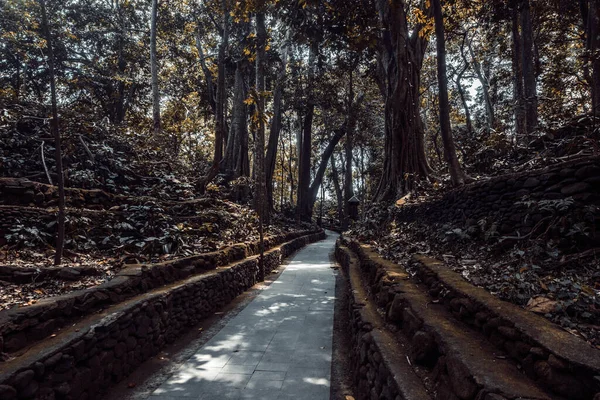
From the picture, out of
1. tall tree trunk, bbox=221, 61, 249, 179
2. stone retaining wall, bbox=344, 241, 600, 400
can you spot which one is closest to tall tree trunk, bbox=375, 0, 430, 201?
tall tree trunk, bbox=221, 61, 249, 179

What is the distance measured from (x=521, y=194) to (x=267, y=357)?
3.65m

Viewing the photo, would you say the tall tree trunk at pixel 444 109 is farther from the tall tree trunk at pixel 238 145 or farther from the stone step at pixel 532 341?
the tall tree trunk at pixel 238 145

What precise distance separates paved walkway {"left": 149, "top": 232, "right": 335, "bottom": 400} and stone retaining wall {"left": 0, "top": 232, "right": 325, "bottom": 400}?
56 centimetres

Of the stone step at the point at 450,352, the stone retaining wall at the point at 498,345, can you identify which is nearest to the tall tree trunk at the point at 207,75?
the stone step at the point at 450,352

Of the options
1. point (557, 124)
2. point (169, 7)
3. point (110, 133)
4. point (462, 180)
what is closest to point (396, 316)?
point (462, 180)

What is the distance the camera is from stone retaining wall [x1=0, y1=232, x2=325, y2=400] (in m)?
2.74

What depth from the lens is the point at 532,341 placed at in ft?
6.33

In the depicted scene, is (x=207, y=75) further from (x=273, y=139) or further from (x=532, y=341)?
(x=532, y=341)

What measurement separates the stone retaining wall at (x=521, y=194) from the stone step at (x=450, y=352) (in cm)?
148

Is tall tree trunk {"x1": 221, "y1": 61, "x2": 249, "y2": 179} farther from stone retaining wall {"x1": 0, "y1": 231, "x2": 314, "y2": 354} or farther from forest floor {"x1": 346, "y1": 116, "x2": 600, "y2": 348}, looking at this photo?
forest floor {"x1": 346, "y1": 116, "x2": 600, "y2": 348}

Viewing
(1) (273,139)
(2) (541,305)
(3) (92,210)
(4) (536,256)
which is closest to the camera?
(2) (541,305)

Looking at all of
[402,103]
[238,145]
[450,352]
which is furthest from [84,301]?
[238,145]

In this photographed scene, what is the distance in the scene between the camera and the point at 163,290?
5.04 meters

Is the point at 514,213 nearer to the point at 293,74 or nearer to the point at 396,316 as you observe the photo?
the point at 396,316
